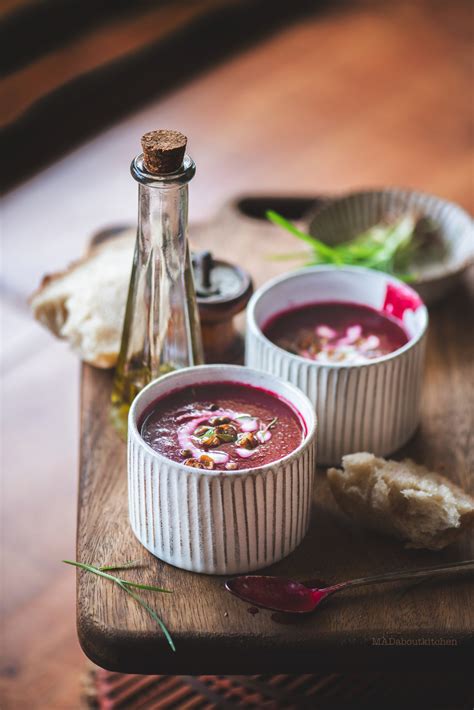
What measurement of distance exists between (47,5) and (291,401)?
5.60ft

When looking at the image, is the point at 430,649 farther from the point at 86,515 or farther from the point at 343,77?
the point at 343,77

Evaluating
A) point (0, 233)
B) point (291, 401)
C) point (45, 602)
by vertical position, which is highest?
point (291, 401)

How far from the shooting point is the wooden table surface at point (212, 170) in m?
1.81

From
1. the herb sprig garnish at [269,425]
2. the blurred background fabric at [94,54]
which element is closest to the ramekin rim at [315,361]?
the herb sprig garnish at [269,425]

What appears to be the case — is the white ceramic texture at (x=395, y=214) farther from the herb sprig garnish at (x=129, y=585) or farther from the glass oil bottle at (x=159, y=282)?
the herb sprig garnish at (x=129, y=585)

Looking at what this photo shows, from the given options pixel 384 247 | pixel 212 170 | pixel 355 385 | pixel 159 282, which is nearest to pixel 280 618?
pixel 355 385

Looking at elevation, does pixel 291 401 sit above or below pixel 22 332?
above

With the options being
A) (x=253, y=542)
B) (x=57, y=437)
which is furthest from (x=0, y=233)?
(x=253, y=542)

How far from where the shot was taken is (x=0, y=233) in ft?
7.20

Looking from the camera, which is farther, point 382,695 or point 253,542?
point 382,695

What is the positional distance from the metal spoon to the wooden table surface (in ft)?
0.82

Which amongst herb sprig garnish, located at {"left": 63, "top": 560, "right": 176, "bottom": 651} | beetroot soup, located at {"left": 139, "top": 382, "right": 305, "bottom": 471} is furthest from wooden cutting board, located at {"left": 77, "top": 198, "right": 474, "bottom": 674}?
beetroot soup, located at {"left": 139, "top": 382, "right": 305, "bottom": 471}

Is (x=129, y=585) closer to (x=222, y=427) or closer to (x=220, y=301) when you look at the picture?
(x=222, y=427)

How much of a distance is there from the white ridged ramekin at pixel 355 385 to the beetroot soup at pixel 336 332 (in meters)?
0.02
